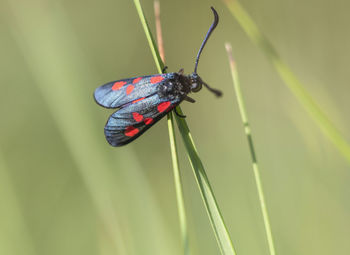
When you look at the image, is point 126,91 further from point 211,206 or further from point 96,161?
point 211,206

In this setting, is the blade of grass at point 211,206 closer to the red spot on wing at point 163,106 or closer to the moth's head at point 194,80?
the red spot on wing at point 163,106

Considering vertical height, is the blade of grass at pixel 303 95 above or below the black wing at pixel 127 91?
below

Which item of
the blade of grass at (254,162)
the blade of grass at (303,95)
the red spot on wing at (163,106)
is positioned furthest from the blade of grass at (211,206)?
the red spot on wing at (163,106)

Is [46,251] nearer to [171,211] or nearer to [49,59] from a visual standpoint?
[171,211]

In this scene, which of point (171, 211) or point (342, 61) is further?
point (342, 61)

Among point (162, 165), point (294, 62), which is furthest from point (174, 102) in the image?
point (294, 62)

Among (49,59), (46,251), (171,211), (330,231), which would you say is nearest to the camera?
(49,59)

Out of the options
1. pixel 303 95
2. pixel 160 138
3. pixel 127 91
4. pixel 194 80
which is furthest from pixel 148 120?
pixel 160 138
